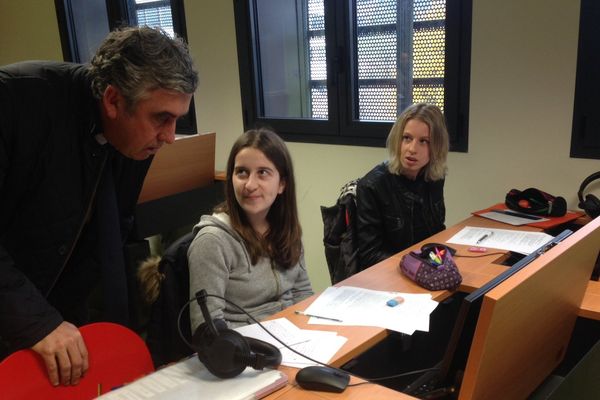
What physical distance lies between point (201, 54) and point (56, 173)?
2652 millimetres

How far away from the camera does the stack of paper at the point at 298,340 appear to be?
1.24m

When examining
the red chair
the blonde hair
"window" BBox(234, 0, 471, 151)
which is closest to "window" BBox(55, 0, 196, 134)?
"window" BBox(234, 0, 471, 151)

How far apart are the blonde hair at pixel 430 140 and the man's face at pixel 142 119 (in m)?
1.26

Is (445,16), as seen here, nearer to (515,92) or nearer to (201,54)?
(515,92)

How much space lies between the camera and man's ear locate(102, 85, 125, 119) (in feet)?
3.84

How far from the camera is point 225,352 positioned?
107 cm

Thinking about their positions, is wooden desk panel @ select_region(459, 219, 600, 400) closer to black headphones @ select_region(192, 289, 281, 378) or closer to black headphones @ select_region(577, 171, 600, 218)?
black headphones @ select_region(192, 289, 281, 378)

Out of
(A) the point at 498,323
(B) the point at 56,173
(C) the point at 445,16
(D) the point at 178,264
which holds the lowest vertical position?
(D) the point at 178,264

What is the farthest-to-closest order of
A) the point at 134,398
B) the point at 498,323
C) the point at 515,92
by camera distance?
the point at 515,92
the point at 134,398
the point at 498,323

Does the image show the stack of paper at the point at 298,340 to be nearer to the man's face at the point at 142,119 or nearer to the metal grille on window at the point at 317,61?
the man's face at the point at 142,119

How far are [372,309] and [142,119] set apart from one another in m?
0.81

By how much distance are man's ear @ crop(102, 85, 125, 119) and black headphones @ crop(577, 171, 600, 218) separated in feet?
6.56

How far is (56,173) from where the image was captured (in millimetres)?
1229

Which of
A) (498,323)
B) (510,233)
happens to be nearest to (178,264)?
(498,323)
